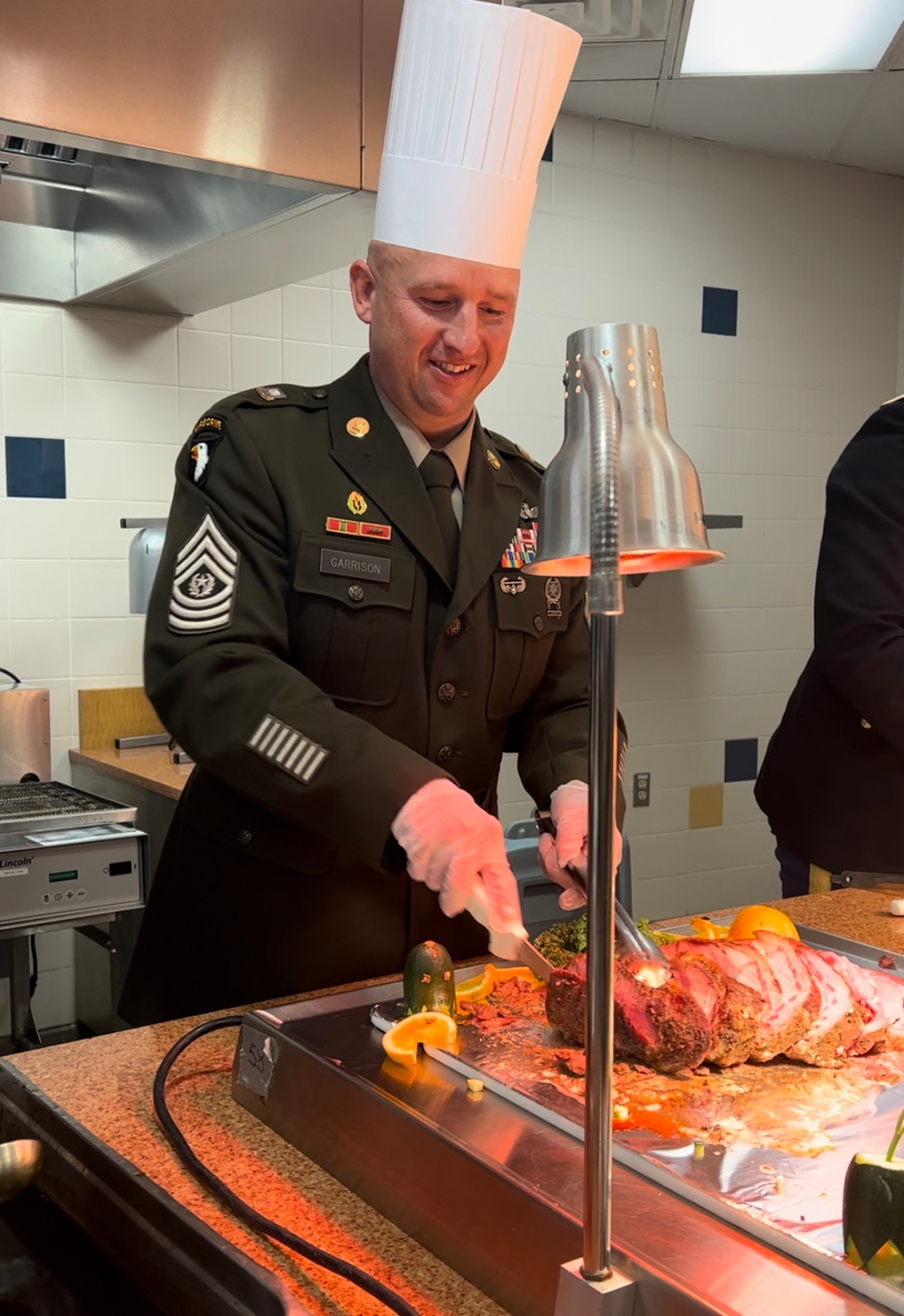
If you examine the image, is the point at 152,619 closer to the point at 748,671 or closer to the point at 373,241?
the point at 373,241

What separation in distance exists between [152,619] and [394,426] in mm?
418

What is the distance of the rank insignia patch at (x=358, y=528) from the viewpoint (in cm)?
162

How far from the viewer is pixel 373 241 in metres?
1.64

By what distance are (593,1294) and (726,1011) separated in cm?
43

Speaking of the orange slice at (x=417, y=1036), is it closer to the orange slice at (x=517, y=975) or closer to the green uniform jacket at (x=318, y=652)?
the orange slice at (x=517, y=975)

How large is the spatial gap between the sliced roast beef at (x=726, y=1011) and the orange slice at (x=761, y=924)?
0.92ft

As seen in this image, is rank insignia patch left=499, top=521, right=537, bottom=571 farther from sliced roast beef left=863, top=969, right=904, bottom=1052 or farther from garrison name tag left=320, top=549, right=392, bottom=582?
sliced roast beef left=863, top=969, right=904, bottom=1052

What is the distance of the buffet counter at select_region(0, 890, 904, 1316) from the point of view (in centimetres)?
83

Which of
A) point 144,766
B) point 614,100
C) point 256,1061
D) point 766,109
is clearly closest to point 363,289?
point 256,1061

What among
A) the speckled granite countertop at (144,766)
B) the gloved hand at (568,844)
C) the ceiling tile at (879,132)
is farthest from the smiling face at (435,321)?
the ceiling tile at (879,132)

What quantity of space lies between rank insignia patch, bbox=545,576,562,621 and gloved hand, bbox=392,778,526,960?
589mm

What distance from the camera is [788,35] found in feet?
11.2

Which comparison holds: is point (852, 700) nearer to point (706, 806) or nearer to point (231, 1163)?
point (231, 1163)

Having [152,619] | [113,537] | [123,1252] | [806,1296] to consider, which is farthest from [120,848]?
[806,1296]
